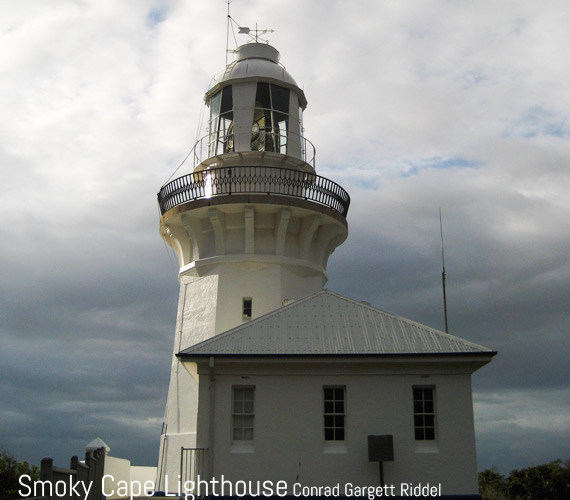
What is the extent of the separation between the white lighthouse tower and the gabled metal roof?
367cm

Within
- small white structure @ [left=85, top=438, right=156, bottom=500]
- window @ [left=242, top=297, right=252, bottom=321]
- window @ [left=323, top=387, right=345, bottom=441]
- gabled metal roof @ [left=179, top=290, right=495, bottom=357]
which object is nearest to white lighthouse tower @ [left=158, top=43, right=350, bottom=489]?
window @ [left=242, top=297, right=252, bottom=321]

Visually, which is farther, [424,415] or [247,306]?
[247,306]

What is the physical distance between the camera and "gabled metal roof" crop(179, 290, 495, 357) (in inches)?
611

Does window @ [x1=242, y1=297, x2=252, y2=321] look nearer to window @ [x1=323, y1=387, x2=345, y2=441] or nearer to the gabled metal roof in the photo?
the gabled metal roof

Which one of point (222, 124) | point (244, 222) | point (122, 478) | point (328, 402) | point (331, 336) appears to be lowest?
point (122, 478)

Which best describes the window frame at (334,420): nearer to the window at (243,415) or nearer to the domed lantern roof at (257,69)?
the window at (243,415)

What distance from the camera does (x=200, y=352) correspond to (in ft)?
50.9

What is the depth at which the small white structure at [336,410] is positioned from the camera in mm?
14922

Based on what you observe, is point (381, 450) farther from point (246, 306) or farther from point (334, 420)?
point (246, 306)

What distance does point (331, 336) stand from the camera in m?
16.1

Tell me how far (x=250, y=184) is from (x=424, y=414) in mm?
9336

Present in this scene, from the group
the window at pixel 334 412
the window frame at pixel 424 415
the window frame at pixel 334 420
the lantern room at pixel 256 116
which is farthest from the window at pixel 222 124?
the window frame at pixel 424 415

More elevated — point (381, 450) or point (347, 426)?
point (347, 426)

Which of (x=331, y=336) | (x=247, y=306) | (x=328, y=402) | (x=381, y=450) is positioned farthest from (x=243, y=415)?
(x=247, y=306)
